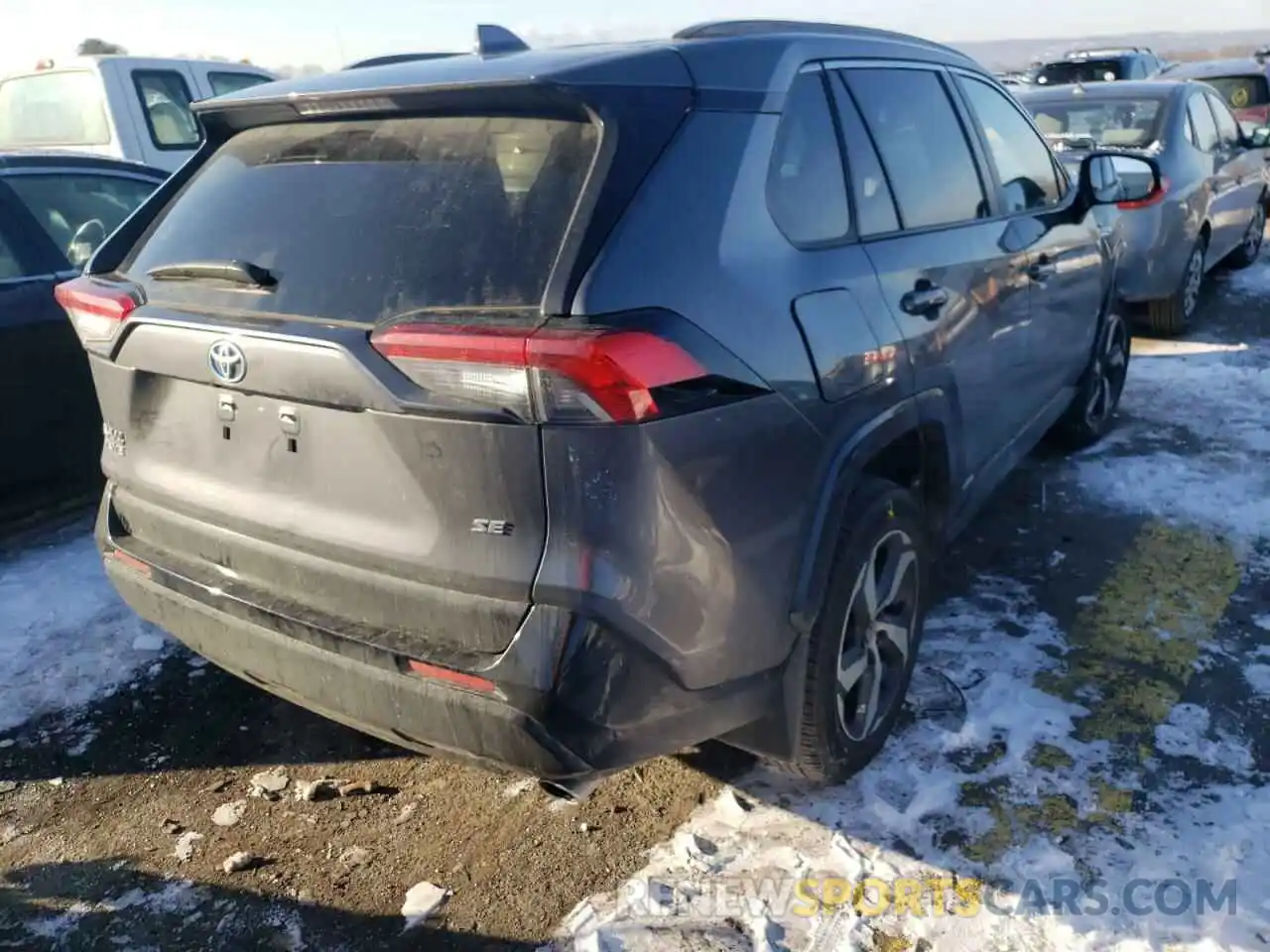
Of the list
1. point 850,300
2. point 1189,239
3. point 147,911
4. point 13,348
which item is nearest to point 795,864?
point 850,300

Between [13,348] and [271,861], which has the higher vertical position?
[13,348]

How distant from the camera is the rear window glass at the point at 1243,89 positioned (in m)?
12.4

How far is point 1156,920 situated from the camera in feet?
8.14

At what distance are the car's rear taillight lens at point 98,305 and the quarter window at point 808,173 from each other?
1.56 meters

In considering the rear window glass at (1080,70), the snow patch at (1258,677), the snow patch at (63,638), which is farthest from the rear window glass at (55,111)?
the rear window glass at (1080,70)

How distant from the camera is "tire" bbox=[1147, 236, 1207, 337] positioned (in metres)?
7.54

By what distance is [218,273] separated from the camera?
2520 mm

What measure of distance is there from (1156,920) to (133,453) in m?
2.67

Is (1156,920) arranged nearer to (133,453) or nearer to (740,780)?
(740,780)

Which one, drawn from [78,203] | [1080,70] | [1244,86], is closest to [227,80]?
[78,203]

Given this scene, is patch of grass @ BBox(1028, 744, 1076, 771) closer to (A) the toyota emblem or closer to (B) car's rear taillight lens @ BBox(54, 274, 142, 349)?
(A) the toyota emblem

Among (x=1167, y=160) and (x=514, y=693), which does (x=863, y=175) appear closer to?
(x=514, y=693)

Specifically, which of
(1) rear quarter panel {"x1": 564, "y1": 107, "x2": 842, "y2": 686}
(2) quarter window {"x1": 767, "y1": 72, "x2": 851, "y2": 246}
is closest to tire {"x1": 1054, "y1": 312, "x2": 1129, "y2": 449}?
(2) quarter window {"x1": 767, "y1": 72, "x2": 851, "y2": 246}

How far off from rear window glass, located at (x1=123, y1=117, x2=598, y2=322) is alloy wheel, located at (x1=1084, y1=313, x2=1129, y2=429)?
3.73 meters
